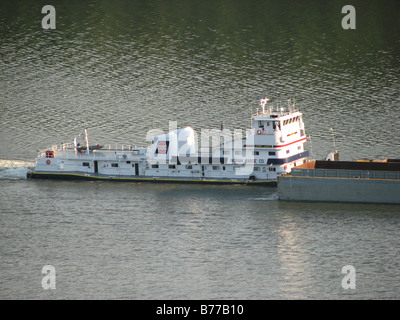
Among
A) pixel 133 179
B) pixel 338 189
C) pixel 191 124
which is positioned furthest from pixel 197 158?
pixel 191 124

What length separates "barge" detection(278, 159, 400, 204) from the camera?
62.7 meters

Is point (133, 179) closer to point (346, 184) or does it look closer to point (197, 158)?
point (197, 158)

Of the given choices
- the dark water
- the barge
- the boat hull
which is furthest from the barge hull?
the boat hull

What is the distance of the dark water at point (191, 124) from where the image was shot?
4972 cm

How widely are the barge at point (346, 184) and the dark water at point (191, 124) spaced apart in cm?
112

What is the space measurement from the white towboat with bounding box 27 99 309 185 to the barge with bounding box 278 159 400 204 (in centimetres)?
471

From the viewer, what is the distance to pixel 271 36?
113812 millimetres

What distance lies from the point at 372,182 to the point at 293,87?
112ft

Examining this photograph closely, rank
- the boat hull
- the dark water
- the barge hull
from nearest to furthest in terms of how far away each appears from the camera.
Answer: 1. the dark water
2. the barge hull
3. the boat hull

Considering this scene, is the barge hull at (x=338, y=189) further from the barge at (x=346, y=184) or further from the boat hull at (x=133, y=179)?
the boat hull at (x=133, y=179)

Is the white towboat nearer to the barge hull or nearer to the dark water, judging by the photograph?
the dark water

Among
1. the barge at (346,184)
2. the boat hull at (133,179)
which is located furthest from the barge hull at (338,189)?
the boat hull at (133,179)

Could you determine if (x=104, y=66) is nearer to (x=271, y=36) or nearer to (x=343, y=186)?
(x=271, y=36)

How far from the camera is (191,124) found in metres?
84.9
